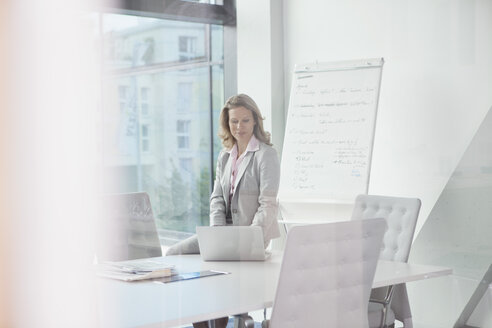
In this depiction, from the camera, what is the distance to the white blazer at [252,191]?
6.09ft

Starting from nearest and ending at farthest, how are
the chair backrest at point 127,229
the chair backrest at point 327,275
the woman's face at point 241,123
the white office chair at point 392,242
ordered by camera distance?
1. the chair backrest at point 127,229
2. the chair backrest at point 327,275
3. the woman's face at point 241,123
4. the white office chair at point 392,242

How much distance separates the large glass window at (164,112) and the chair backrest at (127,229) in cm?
2

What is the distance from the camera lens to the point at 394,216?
2.22 m

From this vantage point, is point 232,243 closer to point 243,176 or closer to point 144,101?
point 243,176

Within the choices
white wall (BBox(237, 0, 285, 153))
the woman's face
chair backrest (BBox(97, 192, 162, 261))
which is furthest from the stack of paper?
white wall (BBox(237, 0, 285, 153))

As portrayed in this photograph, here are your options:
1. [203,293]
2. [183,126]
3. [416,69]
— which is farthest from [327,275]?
[416,69]

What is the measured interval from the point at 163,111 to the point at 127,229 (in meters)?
0.29

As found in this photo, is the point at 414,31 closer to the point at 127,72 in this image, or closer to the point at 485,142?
the point at 485,142

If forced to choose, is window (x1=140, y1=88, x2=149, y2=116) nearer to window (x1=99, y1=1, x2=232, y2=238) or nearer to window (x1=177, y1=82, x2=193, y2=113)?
window (x1=99, y1=1, x2=232, y2=238)

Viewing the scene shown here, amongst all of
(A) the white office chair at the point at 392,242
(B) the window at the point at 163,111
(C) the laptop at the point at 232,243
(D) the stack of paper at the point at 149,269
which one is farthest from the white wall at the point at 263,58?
(D) the stack of paper at the point at 149,269

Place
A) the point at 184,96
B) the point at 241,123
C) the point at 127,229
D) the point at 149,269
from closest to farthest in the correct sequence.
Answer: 1. the point at 127,229
2. the point at 184,96
3. the point at 149,269
4. the point at 241,123

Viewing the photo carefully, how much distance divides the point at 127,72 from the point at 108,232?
376 millimetres

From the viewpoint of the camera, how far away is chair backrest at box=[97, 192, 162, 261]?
1.04 metres

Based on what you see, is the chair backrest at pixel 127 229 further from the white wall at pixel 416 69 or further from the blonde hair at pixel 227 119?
the white wall at pixel 416 69
